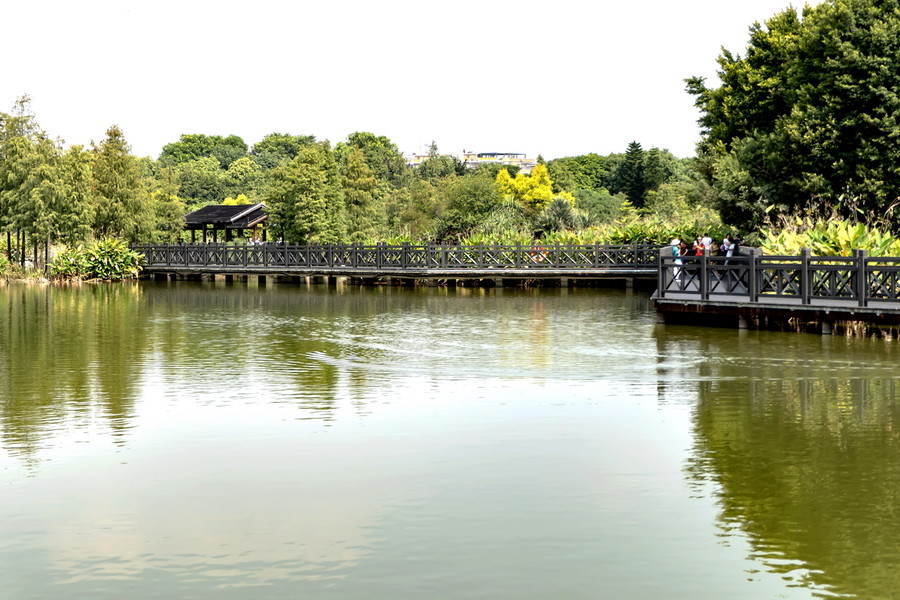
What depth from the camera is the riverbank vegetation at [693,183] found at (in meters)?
33.1

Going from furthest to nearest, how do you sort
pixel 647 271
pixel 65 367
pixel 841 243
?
1. pixel 647 271
2. pixel 841 243
3. pixel 65 367

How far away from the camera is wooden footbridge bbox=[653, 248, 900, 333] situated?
22062 millimetres

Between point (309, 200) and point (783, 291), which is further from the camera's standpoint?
point (309, 200)

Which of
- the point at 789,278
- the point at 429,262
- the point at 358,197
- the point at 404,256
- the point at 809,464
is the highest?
the point at 358,197

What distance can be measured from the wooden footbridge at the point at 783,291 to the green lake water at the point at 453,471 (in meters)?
0.98

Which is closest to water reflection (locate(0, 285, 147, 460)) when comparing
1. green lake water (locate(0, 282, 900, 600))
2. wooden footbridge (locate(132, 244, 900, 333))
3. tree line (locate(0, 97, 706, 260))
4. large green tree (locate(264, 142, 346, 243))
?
green lake water (locate(0, 282, 900, 600))

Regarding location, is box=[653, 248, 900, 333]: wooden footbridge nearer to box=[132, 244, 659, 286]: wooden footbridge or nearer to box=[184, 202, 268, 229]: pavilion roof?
box=[132, 244, 659, 286]: wooden footbridge

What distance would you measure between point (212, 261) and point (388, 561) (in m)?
50.4

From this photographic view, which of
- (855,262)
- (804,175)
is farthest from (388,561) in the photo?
(804,175)

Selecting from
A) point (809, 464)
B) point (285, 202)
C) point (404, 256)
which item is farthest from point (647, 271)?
point (809, 464)

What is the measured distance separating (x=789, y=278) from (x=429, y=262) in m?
26.0

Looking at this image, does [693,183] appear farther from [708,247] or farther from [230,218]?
[708,247]

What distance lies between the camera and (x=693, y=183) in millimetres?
64125

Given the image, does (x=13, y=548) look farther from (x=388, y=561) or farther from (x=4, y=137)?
(x=4, y=137)
